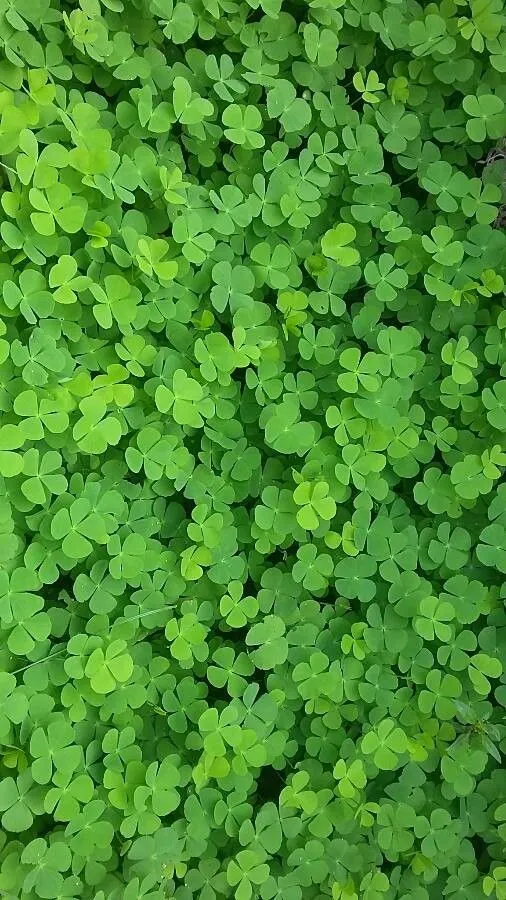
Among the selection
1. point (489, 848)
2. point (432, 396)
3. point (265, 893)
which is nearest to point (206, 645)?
point (265, 893)

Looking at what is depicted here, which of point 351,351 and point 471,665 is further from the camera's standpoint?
point 471,665

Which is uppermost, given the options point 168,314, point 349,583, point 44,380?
point 168,314

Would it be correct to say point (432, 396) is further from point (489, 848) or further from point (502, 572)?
point (489, 848)

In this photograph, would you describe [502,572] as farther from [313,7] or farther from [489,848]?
[313,7]

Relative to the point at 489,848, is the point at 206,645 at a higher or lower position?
higher

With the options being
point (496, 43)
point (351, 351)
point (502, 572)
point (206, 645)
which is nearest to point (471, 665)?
point (502, 572)

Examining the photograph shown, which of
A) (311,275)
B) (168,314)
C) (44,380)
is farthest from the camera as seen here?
(311,275)

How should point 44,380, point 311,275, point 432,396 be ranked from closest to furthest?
point 44,380 < point 311,275 < point 432,396
